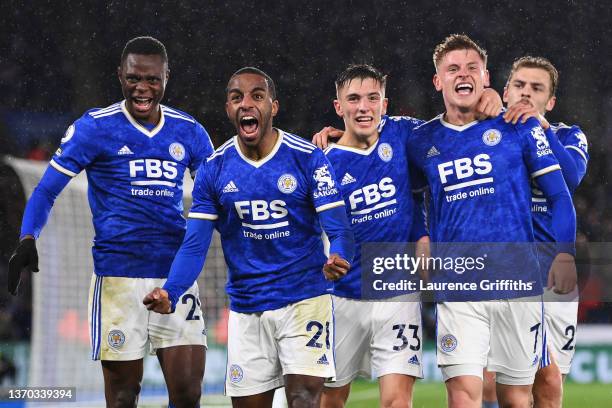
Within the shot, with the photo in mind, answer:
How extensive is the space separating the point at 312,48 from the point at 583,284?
378cm

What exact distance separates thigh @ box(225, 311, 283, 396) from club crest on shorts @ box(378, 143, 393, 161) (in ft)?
2.85

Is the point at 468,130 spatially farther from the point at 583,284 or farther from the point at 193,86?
the point at 193,86

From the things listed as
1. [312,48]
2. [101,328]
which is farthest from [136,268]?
[312,48]

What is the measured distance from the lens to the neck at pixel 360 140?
4.14 metres

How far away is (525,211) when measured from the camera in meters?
3.81

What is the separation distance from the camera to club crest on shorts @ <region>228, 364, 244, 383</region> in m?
3.67

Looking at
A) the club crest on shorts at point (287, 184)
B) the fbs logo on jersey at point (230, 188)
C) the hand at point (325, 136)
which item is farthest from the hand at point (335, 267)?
the hand at point (325, 136)

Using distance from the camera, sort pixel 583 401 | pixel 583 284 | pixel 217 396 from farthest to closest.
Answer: pixel 583 284 → pixel 583 401 → pixel 217 396

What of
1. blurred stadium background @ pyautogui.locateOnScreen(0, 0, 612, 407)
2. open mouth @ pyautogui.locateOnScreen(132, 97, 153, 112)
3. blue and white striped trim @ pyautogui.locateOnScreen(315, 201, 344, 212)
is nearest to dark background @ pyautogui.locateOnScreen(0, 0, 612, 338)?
blurred stadium background @ pyautogui.locateOnScreen(0, 0, 612, 407)

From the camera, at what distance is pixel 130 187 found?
13.5 feet

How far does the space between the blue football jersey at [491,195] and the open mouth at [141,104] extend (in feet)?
3.95

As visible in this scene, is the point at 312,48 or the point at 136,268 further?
the point at 312,48

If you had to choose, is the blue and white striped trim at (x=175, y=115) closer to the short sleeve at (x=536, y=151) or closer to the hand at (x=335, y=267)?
the hand at (x=335, y=267)

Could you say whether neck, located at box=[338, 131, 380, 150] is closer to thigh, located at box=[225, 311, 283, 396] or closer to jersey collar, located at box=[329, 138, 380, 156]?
jersey collar, located at box=[329, 138, 380, 156]
